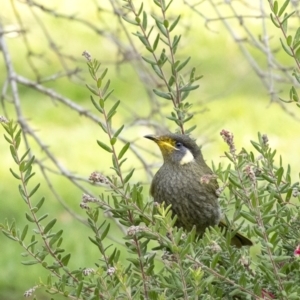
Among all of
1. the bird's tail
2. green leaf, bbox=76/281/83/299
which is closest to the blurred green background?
the bird's tail

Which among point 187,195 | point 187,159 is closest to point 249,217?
point 187,195

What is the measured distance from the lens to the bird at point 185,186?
9.17 feet

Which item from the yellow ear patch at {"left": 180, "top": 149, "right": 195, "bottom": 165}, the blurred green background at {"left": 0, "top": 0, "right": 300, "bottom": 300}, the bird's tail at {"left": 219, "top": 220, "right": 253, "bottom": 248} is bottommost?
the bird's tail at {"left": 219, "top": 220, "right": 253, "bottom": 248}

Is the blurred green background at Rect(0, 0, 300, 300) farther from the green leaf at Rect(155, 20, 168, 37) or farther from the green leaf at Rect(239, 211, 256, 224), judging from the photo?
the green leaf at Rect(239, 211, 256, 224)

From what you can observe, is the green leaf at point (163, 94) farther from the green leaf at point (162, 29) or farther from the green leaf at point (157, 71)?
the green leaf at point (162, 29)

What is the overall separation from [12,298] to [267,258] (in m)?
4.30

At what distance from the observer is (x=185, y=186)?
9.67 ft

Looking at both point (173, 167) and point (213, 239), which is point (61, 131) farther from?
point (213, 239)

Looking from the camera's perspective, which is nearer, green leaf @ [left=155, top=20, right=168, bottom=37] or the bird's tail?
green leaf @ [left=155, top=20, right=168, bottom=37]

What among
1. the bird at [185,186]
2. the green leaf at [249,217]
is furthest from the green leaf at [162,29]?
the green leaf at [249,217]

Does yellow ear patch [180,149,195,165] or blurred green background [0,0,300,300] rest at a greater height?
blurred green background [0,0,300,300]

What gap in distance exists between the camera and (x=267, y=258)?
1604mm

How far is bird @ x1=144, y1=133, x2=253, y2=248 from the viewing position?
9.17 feet

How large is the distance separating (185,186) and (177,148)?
0.15 m
